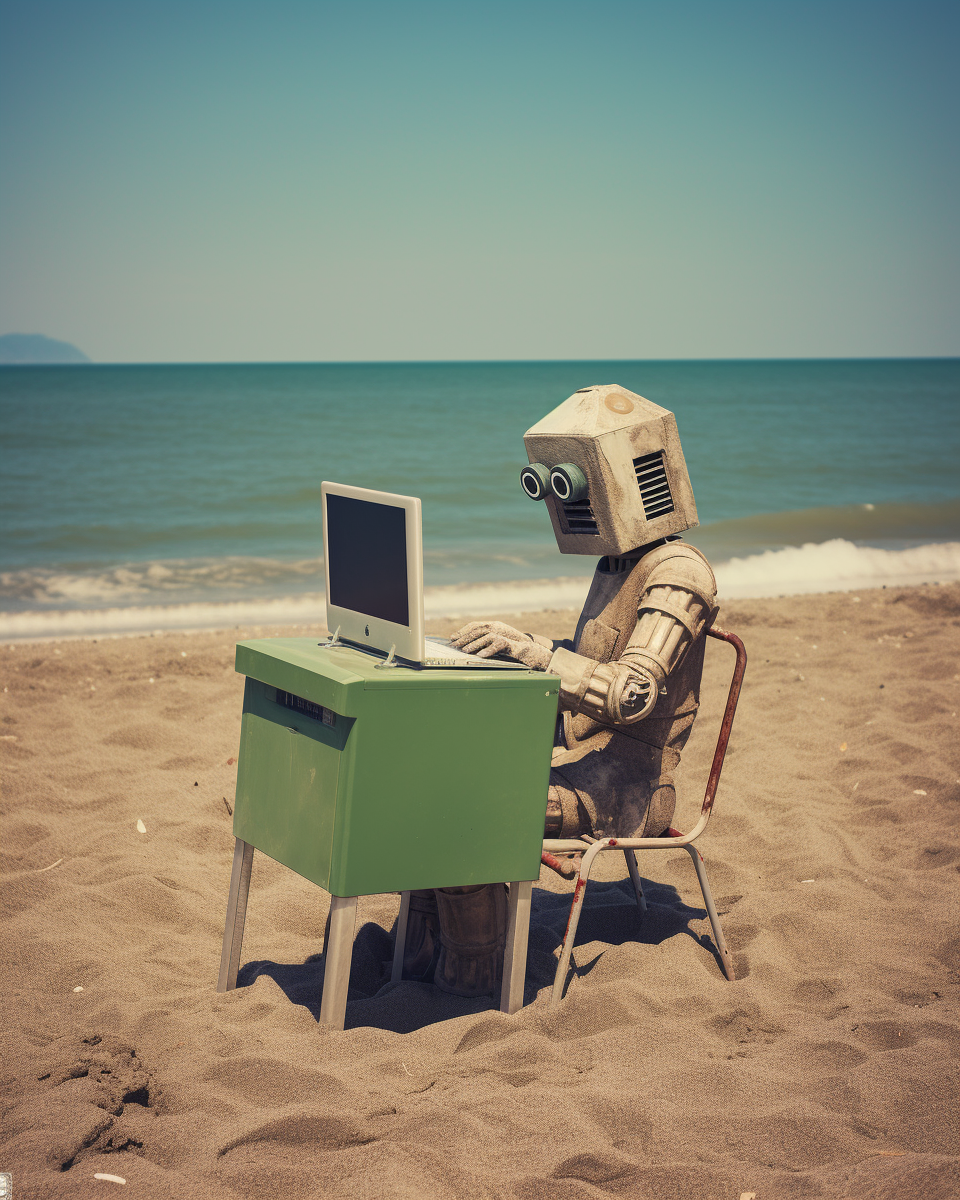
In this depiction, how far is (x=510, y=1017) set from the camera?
295 centimetres

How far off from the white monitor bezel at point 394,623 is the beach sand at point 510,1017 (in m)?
1.04

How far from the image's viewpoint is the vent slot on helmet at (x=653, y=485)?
325 centimetres

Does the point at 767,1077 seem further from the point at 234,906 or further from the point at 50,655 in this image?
the point at 50,655

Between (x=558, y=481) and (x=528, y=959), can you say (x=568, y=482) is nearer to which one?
(x=558, y=481)

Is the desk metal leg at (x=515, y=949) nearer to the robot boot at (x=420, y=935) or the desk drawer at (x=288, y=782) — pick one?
the robot boot at (x=420, y=935)

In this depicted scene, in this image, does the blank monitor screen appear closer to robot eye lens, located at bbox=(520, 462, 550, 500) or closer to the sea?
robot eye lens, located at bbox=(520, 462, 550, 500)

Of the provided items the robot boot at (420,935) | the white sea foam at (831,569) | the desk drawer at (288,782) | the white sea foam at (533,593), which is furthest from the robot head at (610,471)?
the white sea foam at (831,569)

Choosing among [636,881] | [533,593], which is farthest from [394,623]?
[533,593]

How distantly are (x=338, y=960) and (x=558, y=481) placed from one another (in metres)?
1.49

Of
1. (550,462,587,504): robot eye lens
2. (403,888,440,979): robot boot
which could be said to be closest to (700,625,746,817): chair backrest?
(550,462,587,504): robot eye lens

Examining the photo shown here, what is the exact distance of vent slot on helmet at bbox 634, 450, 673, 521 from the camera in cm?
325

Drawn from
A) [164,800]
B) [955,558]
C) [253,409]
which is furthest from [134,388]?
[164,800]

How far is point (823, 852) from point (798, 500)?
16388 mm

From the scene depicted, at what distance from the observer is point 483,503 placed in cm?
1866
